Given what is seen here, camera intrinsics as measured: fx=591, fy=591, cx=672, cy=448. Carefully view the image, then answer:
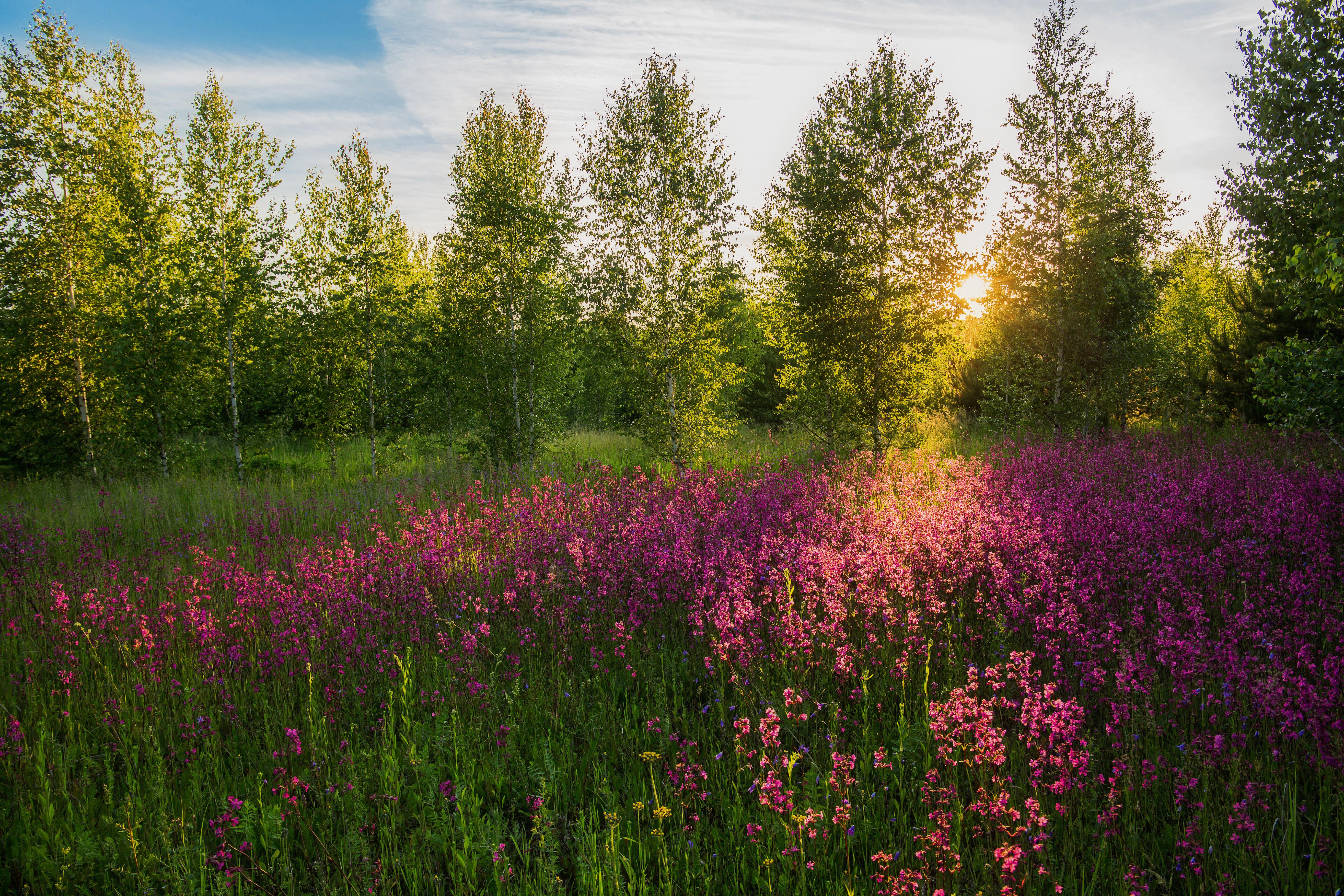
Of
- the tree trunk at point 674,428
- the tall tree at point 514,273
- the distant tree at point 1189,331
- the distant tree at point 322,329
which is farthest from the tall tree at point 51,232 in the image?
the distant tree at point 1189,331

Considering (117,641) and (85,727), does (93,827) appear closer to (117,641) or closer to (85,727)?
(85,727)

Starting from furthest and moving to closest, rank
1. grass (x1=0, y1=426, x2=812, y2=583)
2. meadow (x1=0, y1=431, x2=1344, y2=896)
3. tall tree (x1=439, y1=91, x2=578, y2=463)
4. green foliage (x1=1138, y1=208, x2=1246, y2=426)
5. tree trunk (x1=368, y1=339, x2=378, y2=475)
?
green foliage (x1=1138, y1=208, x2=1246, y2=426)
tree trunk (x1=368, y1=339, x2=378, y2=475)
tall tree (x1=439, y1=91, x2=578, y2=463)
grass (x1=0, y1=426, x2=812, y2=583)
meadow (x1=0, y1=431, x2=1344, y2=896)

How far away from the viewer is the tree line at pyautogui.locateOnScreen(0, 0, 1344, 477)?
1220 cm

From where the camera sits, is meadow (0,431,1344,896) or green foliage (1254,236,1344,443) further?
green foliage (1254,236,1344,443)

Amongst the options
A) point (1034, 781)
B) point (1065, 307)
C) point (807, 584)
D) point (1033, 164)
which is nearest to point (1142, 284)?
point (1065, 307)

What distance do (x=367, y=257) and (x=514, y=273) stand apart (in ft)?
17.2

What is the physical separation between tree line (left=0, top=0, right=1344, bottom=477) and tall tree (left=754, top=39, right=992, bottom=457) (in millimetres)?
54

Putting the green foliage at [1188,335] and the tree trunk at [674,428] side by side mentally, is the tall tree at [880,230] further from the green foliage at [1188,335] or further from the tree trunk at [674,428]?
the green foliage at [1188,335]

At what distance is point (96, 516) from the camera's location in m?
9.49

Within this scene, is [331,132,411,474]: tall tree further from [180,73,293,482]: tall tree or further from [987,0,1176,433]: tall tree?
[987,0,1176,433]: tall tree

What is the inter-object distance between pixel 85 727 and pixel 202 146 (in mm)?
17507

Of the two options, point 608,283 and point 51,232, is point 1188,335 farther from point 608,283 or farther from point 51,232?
point 51,232

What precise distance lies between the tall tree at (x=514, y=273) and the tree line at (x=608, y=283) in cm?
7

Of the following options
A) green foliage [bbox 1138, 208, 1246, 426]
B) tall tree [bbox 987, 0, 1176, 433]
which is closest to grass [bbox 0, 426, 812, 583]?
tall tree [bbox 987, 0, 1176, 433]
